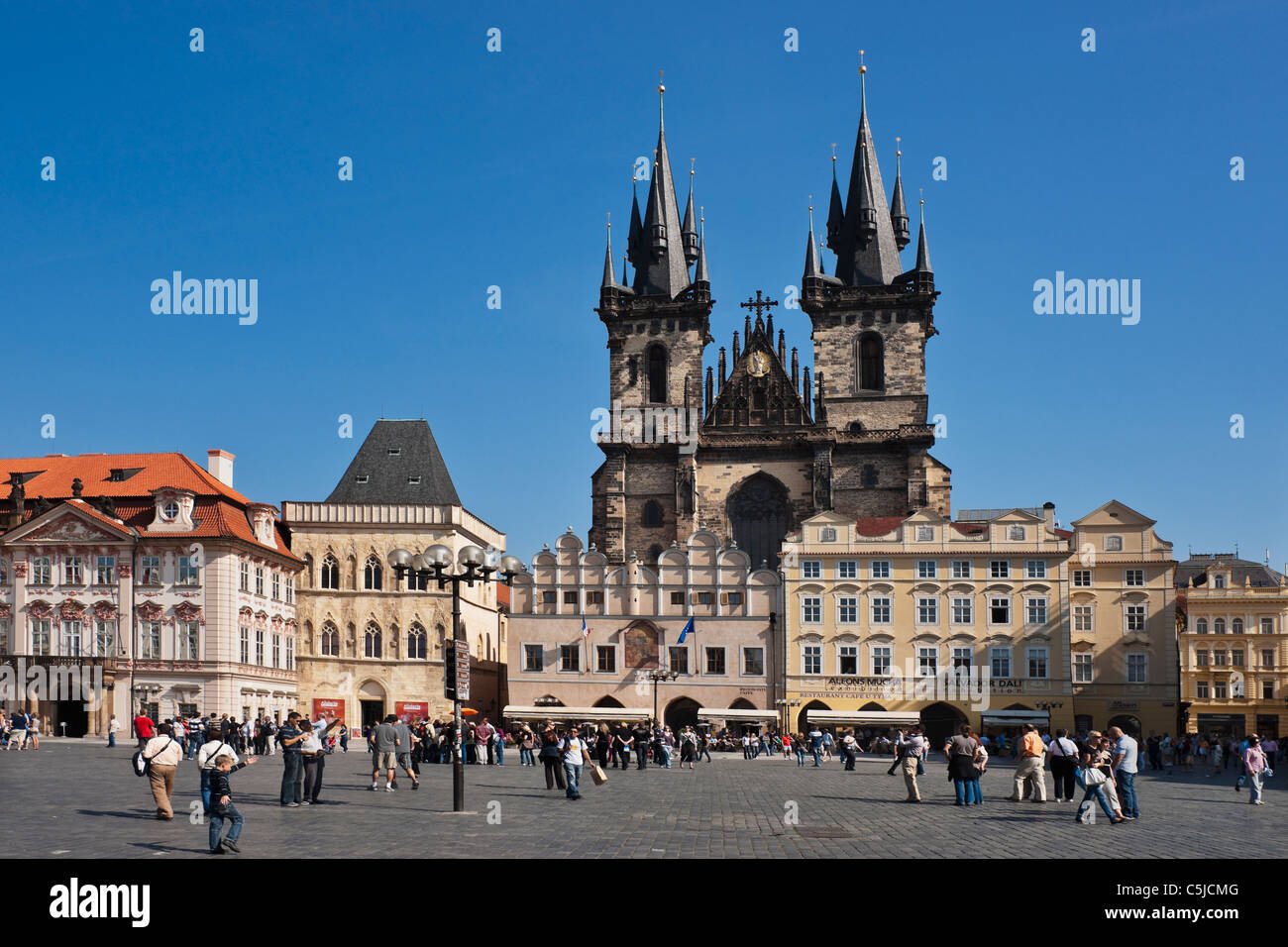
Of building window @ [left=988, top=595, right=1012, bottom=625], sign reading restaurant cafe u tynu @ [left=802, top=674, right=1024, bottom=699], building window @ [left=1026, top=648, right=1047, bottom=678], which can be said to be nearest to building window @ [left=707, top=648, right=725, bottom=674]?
sign reading restaurant cafe u tynu @ [left=802, top=674, right=1024, bottom=699]

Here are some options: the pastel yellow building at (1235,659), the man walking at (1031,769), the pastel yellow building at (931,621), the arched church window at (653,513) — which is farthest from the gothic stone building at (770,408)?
the man walking at (1031,769)

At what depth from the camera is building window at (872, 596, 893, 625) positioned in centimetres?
6450

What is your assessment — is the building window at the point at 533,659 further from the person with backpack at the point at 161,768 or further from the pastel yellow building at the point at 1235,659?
the person with backpack at the point at 161,768

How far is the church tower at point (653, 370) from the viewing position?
75.9 metres

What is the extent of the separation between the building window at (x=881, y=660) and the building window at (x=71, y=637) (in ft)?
115

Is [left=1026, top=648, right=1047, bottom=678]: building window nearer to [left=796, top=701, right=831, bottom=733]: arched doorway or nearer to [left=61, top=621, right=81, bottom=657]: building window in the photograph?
[left=796, top=701, right=831, bottom=733]: arched doorway

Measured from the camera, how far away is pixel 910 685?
63531 mm

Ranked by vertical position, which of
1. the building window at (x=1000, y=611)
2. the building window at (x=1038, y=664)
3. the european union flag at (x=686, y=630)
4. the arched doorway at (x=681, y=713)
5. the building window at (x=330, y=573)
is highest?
the building window at (x=330, y=573)

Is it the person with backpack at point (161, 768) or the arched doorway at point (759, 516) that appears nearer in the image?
the person with backpack at point (161, 768)

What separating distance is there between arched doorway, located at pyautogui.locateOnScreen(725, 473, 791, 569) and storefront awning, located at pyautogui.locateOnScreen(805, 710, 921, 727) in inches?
599

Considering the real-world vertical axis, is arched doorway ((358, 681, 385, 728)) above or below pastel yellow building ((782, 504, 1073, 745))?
below

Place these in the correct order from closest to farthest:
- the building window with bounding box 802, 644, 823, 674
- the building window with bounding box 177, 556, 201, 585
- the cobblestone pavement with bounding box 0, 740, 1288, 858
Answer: the cobblestone pavement with bounding box 0, 740, 1288, 858
the building window with bounding box 177, 556, 201, 585
the building window with bounding box 802, 644, 823, 674

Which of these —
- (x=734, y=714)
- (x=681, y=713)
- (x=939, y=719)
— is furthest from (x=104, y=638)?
(x=939, y=719)

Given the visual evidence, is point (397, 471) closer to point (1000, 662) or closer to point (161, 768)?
point (1000, 662)
